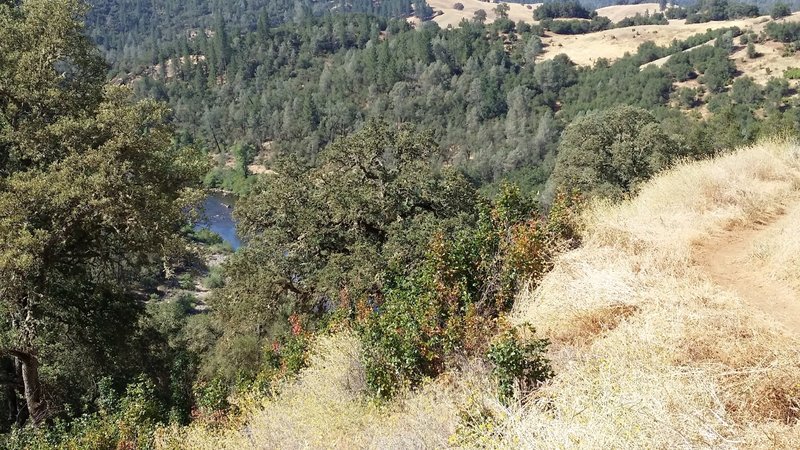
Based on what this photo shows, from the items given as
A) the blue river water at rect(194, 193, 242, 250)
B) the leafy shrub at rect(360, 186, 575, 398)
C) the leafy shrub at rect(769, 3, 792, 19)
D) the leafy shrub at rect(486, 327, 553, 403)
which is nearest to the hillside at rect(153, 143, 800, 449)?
the leafy shrub at rect(486, 327, 553, 403)

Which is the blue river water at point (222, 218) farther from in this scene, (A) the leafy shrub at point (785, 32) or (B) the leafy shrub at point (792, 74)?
(A) the leafy shrub at point (785, 32)

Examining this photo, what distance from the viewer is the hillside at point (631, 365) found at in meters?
4.64

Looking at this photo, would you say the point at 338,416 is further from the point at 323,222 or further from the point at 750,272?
the point at 323,222

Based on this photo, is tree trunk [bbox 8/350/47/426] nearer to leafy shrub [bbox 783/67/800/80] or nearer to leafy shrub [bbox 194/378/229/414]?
leafy shrub [bbox 194/378/229/414]

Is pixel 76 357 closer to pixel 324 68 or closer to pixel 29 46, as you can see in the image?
pixel 29 46

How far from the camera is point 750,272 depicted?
7918 millimetres

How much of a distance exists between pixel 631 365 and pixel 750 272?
368cm

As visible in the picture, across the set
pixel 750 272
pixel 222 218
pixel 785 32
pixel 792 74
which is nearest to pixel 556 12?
pixel 785 32

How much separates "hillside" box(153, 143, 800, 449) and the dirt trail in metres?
0.04

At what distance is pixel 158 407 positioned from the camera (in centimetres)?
949

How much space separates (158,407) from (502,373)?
6336mm

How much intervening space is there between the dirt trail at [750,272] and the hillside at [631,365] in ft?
0.12

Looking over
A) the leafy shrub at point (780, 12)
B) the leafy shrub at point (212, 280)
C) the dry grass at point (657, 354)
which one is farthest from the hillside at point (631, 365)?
the leafy shrub at point (780, 12)

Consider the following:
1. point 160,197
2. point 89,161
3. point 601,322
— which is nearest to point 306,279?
point 160,197
